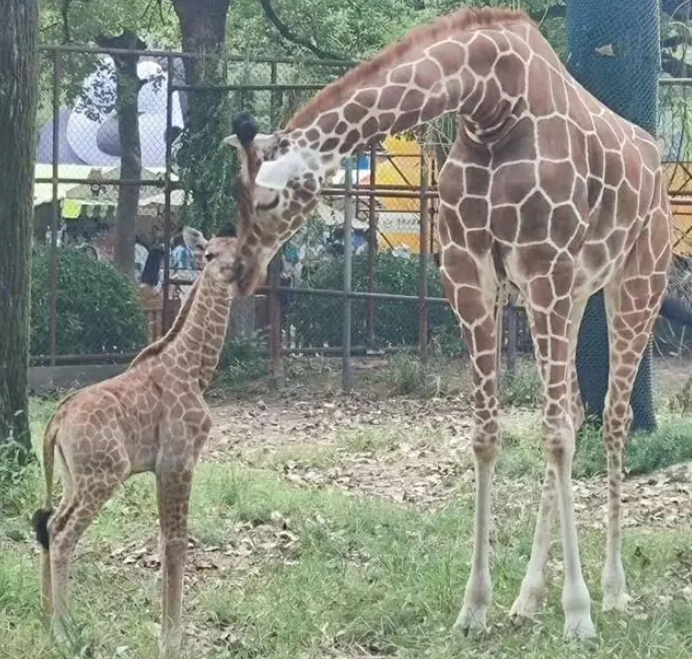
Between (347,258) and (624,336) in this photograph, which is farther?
(347,258)

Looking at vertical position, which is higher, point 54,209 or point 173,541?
point 54,209

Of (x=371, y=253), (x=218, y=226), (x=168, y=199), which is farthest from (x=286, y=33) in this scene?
(x=218, y=226)

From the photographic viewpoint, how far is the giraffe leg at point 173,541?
5316 millimetres

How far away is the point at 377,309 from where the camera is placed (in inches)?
622

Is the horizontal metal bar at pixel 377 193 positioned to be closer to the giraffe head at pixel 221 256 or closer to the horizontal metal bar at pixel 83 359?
the horizontal metal bar at pixel 83 359

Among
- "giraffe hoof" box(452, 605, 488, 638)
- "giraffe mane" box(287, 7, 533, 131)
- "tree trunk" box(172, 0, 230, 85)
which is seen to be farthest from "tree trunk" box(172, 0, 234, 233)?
"giraffe hoof" box(452, 605, 488, 638)

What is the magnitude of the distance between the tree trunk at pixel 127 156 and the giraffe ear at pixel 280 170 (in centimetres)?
1012

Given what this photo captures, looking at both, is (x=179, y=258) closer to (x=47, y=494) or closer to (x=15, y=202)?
(x=15, y=202)

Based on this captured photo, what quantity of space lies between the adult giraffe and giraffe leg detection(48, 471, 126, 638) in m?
0.92

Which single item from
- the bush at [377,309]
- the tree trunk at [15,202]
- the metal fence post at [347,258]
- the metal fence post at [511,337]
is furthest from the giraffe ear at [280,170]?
the bush at [377,309]

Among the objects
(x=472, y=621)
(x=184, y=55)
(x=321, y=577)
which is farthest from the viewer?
(x=184, y=55)

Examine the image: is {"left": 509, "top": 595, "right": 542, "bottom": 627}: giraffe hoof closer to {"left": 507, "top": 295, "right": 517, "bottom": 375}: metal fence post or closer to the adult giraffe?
the adult giraffe

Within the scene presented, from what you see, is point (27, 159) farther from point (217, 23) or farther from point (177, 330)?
point (217, 23)

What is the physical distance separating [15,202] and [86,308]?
5.58m
